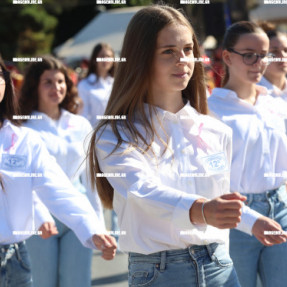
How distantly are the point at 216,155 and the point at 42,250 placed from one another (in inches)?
75.7

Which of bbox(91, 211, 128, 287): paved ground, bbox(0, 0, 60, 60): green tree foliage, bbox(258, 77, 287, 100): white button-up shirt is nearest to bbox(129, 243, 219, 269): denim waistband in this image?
bbox(258, 77, 287, 100): white button-up shirt

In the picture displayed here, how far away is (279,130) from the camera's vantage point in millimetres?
4152

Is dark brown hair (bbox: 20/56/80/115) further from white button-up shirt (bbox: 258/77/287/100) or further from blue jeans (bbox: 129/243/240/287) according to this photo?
blue jeans (bbox: 129/243/240/287)

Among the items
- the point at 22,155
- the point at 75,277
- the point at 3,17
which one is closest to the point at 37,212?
the point at 22,155

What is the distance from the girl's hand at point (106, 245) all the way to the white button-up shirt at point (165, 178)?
248 mm

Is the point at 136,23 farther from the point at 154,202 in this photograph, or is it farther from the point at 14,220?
the point at 14,220

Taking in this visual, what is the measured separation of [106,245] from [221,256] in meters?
→ 0.54

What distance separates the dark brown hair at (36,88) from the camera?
547cm

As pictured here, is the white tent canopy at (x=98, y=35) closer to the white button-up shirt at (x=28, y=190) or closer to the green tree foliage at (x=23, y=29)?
the green tree foliage at (x=23, y=29)

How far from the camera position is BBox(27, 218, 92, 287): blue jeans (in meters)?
4.45

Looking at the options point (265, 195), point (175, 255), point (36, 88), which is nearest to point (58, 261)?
point (265, 195)

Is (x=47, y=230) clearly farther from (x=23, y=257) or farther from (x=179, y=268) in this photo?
(x=179, y=268)

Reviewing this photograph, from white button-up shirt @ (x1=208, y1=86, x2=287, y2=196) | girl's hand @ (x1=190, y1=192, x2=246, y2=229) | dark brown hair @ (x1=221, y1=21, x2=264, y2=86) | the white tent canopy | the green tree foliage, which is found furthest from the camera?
the green tree foliage

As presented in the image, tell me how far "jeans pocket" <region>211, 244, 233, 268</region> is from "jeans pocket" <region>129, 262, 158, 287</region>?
24cm
